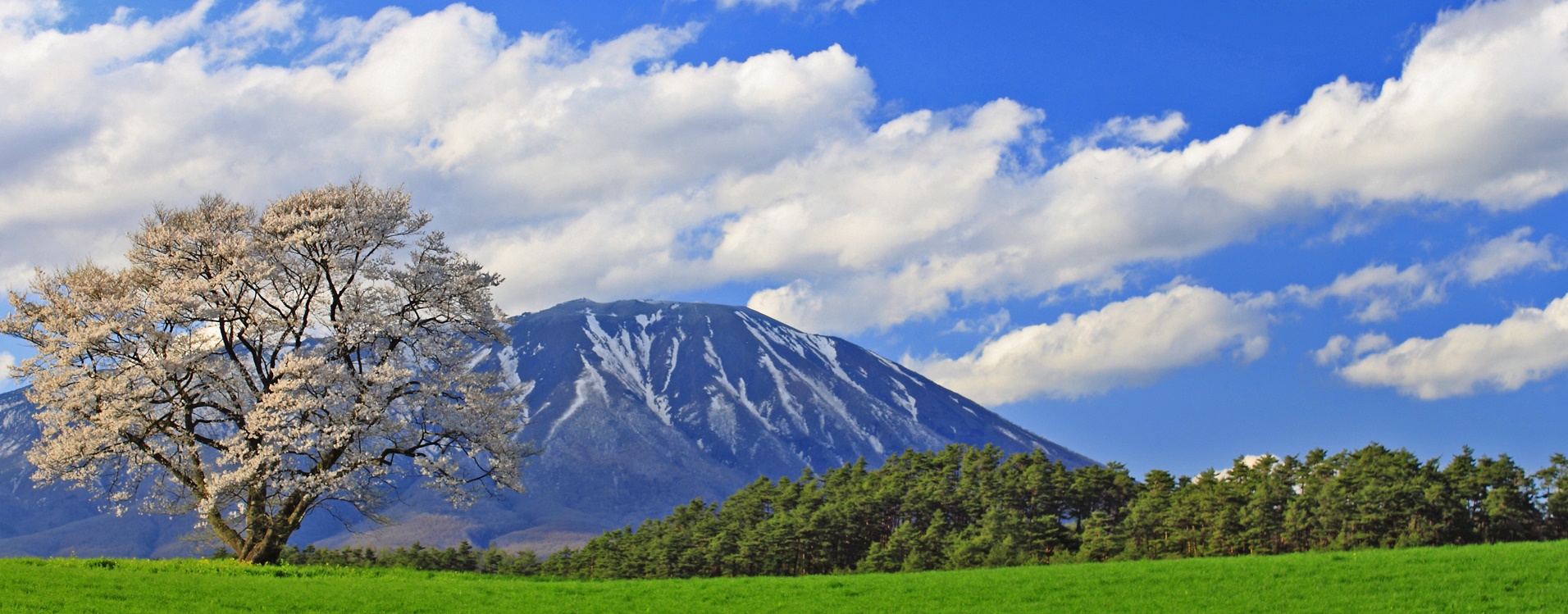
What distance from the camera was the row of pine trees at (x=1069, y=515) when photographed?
71.6 metres

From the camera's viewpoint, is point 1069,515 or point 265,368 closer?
point 265,368

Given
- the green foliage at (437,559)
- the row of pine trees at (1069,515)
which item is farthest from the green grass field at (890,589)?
the green foliage at (437,559)

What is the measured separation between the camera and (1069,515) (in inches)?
3971

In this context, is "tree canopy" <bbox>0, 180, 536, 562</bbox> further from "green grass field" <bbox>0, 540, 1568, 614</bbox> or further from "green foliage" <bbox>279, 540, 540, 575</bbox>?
"green foliage" <bbox>279, 540, 540, 575</bbox>

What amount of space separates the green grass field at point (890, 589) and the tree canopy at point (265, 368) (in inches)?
130

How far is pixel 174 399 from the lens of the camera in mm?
38344

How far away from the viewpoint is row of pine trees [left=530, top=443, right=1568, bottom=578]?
235 feet

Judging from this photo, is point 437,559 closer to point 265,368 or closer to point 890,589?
point 265,368

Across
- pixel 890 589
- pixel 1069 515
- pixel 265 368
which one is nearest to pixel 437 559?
pixel 1069 515

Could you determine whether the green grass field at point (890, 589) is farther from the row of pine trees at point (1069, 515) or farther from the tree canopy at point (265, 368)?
Result: the row of pine trees at point (1069, 515)

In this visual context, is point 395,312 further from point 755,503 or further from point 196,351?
point 755,503

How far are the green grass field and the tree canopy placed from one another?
3296 mm

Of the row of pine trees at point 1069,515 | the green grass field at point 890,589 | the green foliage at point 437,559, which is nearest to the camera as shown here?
the green grass field at point 890,589

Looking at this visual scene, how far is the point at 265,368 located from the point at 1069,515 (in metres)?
76.0
